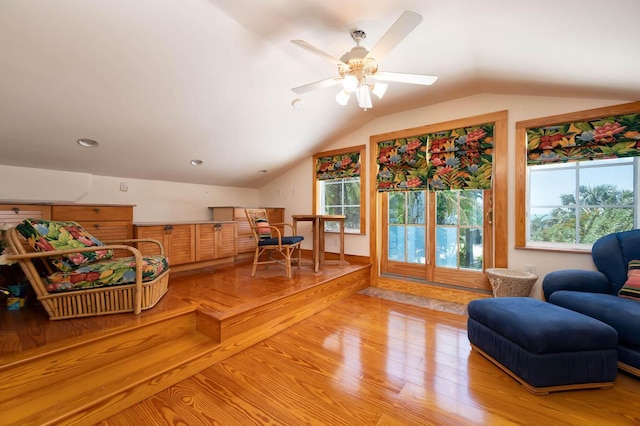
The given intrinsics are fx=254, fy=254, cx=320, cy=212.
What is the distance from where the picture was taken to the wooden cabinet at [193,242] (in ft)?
10.2

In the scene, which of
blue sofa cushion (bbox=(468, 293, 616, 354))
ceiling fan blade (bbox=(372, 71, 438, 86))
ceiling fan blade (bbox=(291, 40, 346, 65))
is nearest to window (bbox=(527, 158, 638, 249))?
blue sofa cushion (bbox=(468, 293, 616, 354))

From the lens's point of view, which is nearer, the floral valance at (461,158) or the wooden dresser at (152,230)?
the wooden dresser at (152,230)

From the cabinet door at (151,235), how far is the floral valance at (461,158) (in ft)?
11.4

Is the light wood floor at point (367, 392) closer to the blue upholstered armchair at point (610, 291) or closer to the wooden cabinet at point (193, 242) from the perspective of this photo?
the blue upholstered armchair at point (610, 291)

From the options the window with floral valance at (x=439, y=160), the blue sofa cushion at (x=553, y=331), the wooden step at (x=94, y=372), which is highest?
the window with floral valance at (x=439, y=160)

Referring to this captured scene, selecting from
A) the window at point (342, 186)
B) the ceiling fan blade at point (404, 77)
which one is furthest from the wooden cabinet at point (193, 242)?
the ceiling fan blade at point (404, 77)

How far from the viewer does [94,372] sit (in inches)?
60.3

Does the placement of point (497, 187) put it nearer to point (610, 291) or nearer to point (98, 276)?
point (610, 291)

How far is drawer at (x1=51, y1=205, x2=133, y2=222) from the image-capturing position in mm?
2531

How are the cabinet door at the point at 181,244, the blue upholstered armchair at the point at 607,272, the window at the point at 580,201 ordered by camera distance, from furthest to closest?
the cabinet door at the point at 181,244, the window at the point at 580,201, the blue upholstered armchair at the point at 607,272

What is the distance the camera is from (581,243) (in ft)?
8.49

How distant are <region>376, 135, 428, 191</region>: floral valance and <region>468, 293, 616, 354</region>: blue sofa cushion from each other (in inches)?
76.2

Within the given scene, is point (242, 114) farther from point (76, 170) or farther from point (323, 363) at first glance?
point (323, 363)

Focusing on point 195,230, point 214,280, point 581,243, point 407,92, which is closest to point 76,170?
point 195,230
